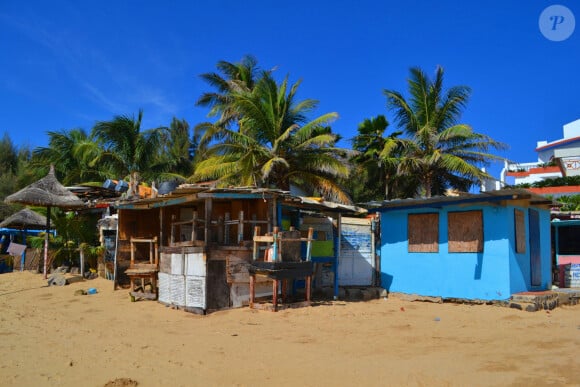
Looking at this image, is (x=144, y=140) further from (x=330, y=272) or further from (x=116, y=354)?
(x=116, y=354)

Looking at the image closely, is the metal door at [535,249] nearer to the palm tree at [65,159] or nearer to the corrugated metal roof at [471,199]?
the corrugated metal roof at [471,199]

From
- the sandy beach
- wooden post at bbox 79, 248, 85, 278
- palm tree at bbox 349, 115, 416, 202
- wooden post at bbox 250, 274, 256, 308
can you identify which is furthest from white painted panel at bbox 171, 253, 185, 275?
palm tree at bbox 349, 115, 416, 202

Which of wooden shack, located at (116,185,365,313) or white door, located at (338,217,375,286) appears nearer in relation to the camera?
wooden shack, located at (116,185,365,313)

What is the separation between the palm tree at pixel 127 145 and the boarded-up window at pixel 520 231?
15.3 metres

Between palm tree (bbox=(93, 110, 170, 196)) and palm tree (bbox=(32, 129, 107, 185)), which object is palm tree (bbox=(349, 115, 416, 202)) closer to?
palm tree (bbox=(93, 110, 170, 196))

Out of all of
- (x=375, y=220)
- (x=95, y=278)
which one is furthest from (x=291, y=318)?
(x=95, y=278)

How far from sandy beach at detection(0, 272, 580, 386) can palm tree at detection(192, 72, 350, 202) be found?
22.3 ft

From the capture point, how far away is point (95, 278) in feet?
53.8

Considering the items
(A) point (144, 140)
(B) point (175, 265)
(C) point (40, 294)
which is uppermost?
(A) point (144, 140)

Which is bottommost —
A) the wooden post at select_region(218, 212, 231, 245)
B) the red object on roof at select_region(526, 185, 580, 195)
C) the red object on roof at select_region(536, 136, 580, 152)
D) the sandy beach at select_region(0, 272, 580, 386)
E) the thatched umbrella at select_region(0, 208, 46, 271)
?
the sandy beach at select_region(0, 272, 580, 386)

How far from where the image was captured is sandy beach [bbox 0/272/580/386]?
5.48 metres

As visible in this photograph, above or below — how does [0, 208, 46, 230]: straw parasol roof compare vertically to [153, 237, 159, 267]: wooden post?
above

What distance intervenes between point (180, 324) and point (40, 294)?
6791mm

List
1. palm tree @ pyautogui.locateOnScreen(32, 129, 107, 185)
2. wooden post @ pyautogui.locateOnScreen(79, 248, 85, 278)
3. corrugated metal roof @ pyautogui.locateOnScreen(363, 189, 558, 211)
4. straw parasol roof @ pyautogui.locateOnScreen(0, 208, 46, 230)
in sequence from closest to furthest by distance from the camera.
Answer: corrugated metal roof @ pyautogui.locateOnScreen(363, 189, 558, 211)
wooden post @ pyautogui.locateOnScreen(79, 248, 85, 278)
straw parasol roof @ pyautogui.locateOnScreen(0, 208, 46, 230)
palm tree @ pyautogui.locateOnScreen(32, 129, 107, 185)
